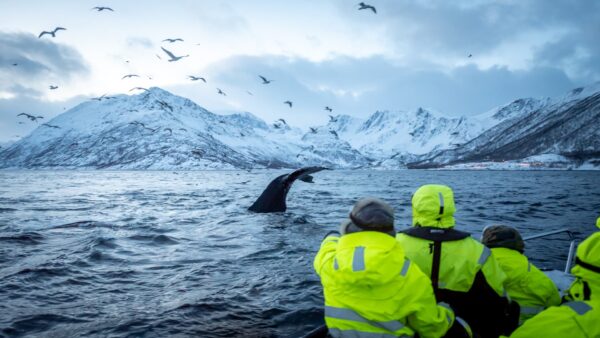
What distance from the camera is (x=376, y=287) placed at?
346 centimetres

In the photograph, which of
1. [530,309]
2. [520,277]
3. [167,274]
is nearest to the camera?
[520,277]

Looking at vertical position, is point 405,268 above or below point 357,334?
above

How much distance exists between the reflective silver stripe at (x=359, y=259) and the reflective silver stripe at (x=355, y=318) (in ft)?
1.65

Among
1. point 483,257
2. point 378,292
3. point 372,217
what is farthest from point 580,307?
point 372,217

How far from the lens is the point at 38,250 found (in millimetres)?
10859

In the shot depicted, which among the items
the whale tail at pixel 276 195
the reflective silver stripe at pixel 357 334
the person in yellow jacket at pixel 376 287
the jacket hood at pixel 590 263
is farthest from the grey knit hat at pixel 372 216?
the whale tail at pixel 276 195

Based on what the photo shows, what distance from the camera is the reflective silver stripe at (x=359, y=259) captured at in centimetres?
341

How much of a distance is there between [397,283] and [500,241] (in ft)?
8.07

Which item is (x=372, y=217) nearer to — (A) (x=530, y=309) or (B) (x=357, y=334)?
(B) (x=357, y=334)

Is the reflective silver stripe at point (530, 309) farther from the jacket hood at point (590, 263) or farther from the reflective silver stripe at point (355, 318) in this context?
the reflective silver stripe at point (355, 318)

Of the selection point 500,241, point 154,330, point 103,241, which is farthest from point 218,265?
point 500,241

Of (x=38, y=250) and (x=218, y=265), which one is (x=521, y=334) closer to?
(x=218, y=265)

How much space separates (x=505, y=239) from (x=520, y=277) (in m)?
0.52

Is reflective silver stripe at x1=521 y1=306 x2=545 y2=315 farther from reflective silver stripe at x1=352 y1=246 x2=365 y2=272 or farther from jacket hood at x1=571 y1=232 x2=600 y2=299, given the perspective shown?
reflective silver stripe at x1=352 y1=246 x2=365 y2=272
